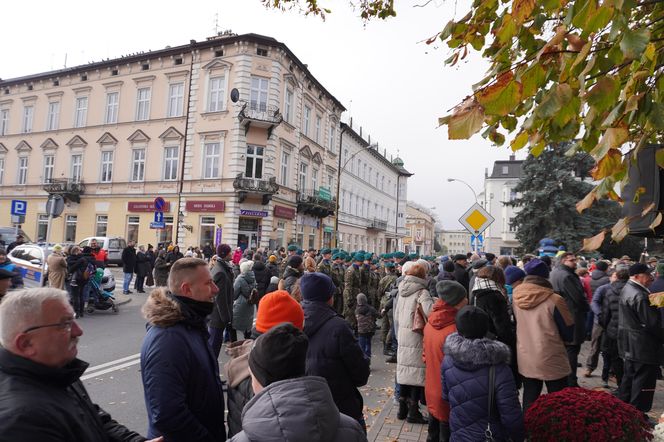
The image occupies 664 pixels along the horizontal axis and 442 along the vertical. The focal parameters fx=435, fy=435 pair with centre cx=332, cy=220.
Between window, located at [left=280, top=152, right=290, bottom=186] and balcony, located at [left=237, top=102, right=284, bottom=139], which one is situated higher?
balcony, located at [left=237, top=102, right=284, bottom=139]

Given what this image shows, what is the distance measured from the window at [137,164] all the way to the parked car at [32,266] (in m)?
18.1

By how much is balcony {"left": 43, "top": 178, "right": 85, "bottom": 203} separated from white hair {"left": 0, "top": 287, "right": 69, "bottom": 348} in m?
34.8

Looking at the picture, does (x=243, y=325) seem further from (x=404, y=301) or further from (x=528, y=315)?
(x=528, y=315)

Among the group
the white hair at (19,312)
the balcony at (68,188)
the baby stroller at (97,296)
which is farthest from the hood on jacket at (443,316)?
the balcony at (68,188)

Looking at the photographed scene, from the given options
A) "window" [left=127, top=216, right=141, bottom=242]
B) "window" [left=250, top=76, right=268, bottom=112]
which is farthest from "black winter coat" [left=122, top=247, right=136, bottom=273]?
"window" [left=250, top=76, right=268, bottom=112]

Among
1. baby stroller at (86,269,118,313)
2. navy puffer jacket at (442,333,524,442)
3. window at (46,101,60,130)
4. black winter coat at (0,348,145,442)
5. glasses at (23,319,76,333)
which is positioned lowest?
baby stroller at (86,269,118,313)

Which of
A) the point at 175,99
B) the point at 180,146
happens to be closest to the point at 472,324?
the point at 180,146

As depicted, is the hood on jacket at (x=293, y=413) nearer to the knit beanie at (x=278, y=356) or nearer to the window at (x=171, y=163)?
the knit beanie at (x=278, y=356)

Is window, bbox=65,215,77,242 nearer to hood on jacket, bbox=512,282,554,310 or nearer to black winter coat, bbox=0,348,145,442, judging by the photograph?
hood on jacket, bbox=512,282,554,310

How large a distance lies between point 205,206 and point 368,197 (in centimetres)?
2574

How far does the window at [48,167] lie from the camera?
34.7 m

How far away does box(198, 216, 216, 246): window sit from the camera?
27781 mm

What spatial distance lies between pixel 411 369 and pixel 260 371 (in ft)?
12.0

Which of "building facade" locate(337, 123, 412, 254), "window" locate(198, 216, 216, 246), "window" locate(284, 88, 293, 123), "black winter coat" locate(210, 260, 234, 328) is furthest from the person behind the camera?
"building facade" locate(337, 123, 412, 254)
